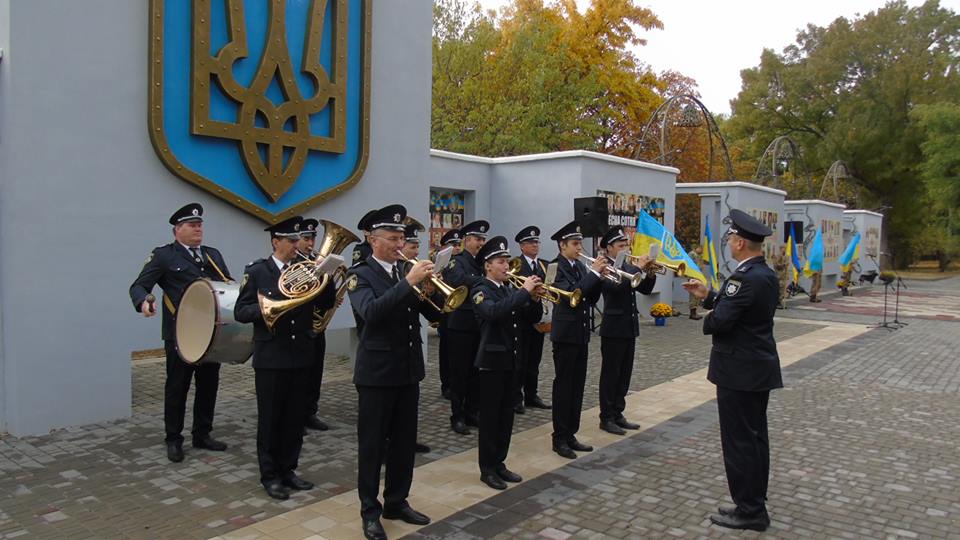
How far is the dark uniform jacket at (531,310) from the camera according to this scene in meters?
6.77

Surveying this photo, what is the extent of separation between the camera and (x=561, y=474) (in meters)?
5.88

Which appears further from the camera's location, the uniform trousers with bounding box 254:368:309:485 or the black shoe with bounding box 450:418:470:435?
the black shoe with bounding box 450:418:470:435

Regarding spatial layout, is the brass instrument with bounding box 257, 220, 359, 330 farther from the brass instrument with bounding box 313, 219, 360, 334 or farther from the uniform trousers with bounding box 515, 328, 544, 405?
the uniform trousers with bounding box 515, 328, 544, 405

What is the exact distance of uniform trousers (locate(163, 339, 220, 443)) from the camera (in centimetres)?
607

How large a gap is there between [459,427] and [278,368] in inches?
95.6

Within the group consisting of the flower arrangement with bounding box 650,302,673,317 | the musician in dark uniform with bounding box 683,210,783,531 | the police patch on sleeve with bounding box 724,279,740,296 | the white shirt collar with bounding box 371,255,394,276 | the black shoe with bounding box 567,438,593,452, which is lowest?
the black shoe with bounding box 567,438,593,452

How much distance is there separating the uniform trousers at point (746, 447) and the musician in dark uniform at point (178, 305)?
424 centimetres

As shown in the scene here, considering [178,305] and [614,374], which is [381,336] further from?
[614,374]

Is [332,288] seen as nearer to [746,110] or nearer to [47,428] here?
[47,428]

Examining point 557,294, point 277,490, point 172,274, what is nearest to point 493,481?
point 277,490

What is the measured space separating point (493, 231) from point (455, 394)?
336 inches

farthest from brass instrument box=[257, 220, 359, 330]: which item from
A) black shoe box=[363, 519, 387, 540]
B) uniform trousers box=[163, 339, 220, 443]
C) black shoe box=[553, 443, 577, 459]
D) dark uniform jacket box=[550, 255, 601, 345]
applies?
black shoe box=[553, 443, 577, 459]

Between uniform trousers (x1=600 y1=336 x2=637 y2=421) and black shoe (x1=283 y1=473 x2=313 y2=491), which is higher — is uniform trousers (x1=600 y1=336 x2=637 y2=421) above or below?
above

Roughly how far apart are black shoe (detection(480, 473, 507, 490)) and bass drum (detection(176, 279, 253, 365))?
210 centimetres
